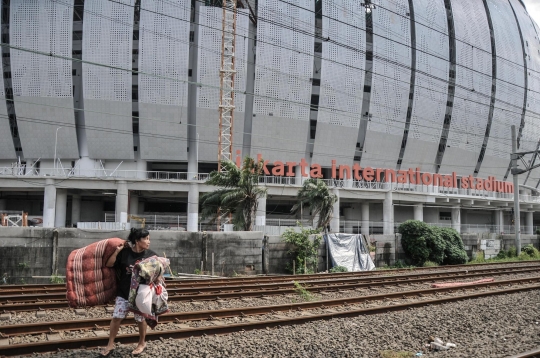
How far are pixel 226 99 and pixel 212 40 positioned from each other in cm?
593

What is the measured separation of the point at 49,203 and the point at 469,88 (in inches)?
1898

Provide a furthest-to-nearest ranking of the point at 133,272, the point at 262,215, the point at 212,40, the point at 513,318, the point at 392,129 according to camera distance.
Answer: the point at 392,129
the point at 212,40
the point at 262,215
the point at 513,318
the point at 133,272

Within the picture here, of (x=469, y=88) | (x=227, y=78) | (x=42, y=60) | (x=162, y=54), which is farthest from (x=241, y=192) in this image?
(x=469, y=88)

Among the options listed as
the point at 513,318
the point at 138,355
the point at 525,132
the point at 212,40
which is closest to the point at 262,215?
the point at 212,40

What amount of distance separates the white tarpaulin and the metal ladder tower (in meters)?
21.7

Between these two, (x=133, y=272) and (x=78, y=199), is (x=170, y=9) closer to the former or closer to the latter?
(x=78, y=199)

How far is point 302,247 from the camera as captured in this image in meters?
19.7

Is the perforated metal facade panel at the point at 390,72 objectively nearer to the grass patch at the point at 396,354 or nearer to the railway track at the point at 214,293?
the railway track at the point at 214,293

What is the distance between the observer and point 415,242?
24.0m

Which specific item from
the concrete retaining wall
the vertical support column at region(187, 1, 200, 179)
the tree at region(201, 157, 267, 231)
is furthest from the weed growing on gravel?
the vertical support column at region(187, 1, 200, 179)

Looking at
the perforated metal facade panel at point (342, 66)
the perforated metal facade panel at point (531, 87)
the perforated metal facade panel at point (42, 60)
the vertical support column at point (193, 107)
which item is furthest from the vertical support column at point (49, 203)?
the perforated metal facade panel at point (531, 87)

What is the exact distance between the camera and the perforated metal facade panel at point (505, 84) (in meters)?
57.3

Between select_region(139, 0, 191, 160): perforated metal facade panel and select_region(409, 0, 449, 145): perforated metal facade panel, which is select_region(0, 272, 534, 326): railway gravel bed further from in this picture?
select_region(409, 0, 449, 145): perforated metal facade panel

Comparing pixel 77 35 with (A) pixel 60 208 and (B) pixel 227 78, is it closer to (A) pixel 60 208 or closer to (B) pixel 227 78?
(B) pixel 227 78
